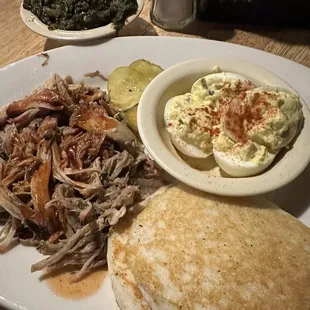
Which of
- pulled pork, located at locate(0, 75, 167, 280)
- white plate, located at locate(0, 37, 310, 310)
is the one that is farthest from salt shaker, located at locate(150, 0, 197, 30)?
pulled pork, located at locate(0, 75, 167, 280)

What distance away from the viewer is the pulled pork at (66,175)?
208 cm

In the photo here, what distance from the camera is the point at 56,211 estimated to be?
2.09 m

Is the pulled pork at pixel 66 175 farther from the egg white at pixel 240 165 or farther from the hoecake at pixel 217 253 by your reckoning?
the egg white at pixel 240 165

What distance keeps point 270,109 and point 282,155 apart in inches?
8.7

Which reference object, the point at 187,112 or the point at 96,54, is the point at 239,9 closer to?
the point at 96,54

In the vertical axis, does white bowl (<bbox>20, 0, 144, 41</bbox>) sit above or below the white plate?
above

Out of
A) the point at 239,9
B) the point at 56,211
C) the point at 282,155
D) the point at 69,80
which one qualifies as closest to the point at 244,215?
the point at 282,155

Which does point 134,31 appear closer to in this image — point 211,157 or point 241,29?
point 241,29

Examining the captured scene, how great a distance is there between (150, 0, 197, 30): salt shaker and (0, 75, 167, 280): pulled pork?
43.0 inches

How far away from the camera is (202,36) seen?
10.8 feet

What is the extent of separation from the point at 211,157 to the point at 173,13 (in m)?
1.39

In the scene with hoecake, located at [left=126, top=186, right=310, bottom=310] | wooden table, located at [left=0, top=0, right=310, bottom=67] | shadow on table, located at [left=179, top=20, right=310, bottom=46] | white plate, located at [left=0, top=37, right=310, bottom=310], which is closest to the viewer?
hoecake, located at [left=126, top=186, right=310, bottom=310]

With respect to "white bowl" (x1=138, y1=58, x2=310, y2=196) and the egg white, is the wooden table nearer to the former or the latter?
"white bowl" (x1=138, y1=58, x2=310, y2=196)

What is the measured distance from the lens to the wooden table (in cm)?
316
